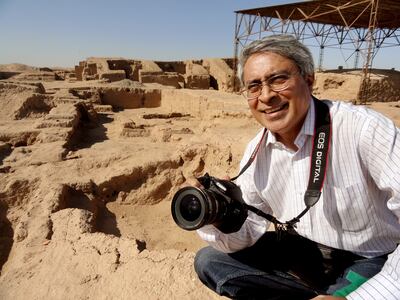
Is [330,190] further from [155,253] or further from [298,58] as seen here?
[155,253]

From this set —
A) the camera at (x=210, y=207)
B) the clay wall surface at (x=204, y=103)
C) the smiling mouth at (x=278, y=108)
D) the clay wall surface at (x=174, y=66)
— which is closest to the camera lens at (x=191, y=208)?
the camera at (x=210, y=207)

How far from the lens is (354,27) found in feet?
53.8

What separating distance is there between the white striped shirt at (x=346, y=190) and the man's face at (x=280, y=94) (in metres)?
0.08

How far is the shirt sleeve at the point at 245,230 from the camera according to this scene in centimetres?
193

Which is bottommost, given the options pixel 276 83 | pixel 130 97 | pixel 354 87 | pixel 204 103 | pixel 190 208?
pixel 130 97

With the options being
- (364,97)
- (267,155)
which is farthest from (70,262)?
(364,97)

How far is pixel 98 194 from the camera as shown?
5.22m

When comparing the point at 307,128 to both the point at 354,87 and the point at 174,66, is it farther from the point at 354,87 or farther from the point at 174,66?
the point at 174,66

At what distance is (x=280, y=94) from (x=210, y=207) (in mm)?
706

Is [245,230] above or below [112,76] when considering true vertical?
above

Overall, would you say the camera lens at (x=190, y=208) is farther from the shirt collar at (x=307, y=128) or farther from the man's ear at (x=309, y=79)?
the man's ear at (x=309, y=79)

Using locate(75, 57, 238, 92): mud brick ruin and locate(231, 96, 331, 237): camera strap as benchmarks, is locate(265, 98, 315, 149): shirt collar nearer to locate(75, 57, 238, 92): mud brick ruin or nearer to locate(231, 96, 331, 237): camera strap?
locate(231, 96, 331, 237): camera strap

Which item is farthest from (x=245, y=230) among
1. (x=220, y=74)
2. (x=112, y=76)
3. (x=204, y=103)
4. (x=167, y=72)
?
(x=167, y=72)

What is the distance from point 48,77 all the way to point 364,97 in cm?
1637
